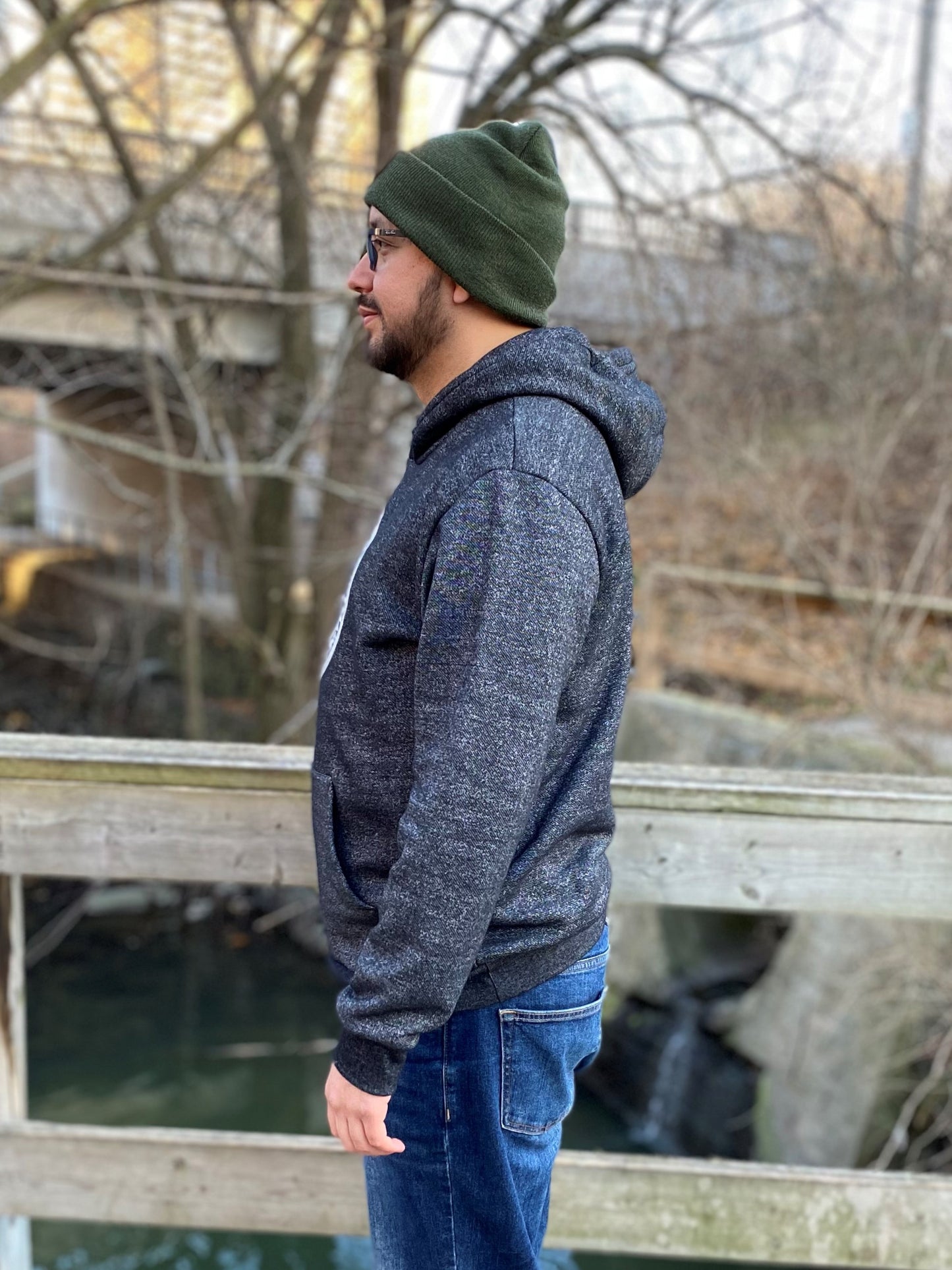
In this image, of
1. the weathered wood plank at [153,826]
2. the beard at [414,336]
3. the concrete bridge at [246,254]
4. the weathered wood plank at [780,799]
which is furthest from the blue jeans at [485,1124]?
the concrete bridge at [246,254]

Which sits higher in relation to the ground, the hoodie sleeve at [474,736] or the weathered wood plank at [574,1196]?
the hoodie sleeve at [474,736]

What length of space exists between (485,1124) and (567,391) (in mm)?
871

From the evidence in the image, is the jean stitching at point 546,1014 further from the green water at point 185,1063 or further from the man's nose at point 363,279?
the green water at point 185,1063

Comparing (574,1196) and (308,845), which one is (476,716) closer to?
(308,845)

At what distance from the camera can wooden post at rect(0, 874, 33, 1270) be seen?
199 centimetres

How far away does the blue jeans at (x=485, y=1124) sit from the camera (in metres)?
1.40

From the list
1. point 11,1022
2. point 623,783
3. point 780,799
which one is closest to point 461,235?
point 623,783

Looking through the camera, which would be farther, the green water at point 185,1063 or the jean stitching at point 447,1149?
the green water at point 185,1063

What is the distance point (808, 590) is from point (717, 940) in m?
2.96

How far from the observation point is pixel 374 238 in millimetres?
1449

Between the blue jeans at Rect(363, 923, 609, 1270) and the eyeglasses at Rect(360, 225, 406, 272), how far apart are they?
91 cm

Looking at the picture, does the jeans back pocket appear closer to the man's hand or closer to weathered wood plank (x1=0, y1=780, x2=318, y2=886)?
the man's hand

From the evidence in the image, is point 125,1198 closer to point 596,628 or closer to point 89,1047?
point 596,628

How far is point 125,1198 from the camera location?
2.03 meters
